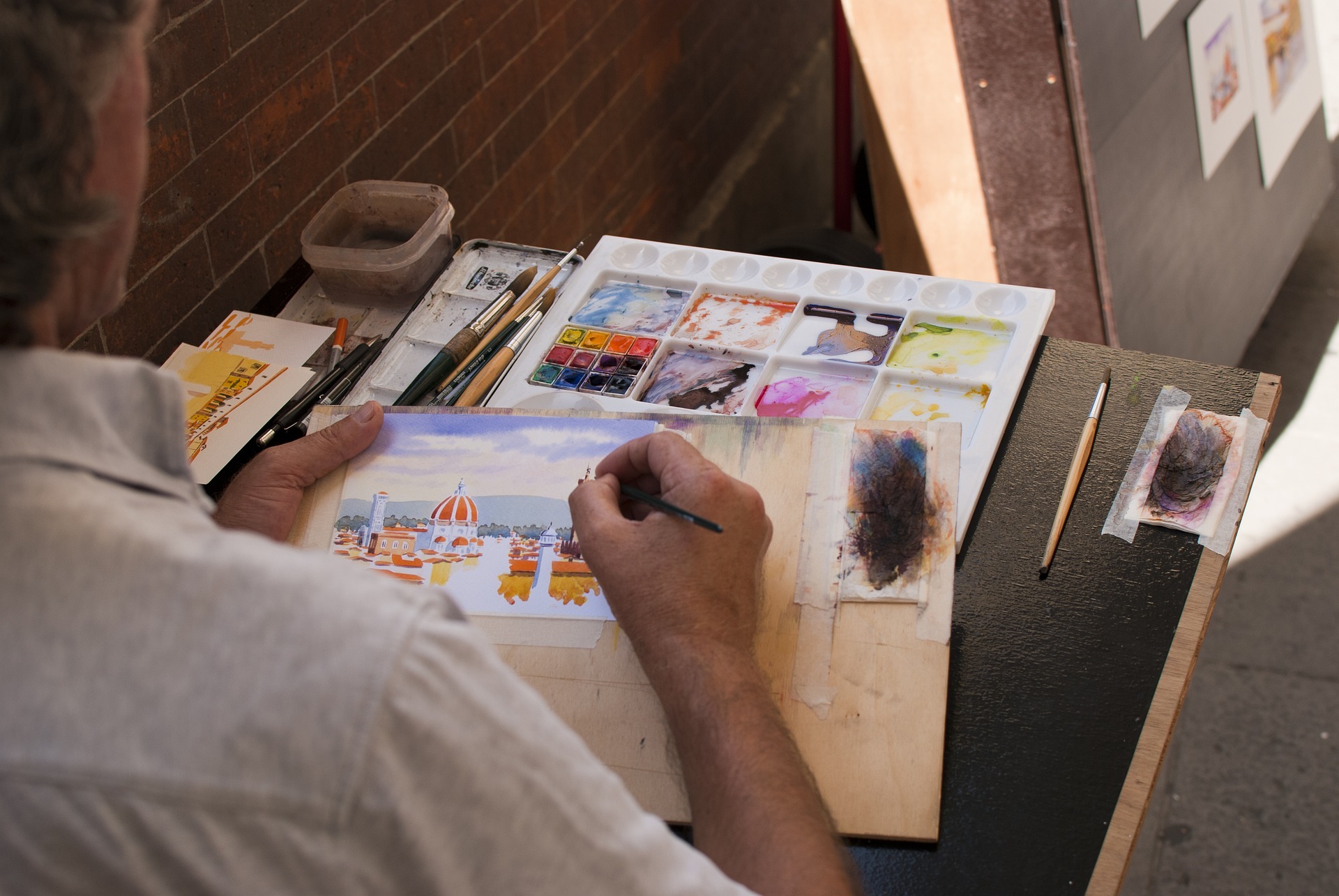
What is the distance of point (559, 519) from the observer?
1.14 meters

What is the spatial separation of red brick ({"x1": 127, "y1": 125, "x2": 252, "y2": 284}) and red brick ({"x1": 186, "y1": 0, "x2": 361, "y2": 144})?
3cm

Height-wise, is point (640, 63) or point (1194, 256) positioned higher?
point (640, 63)

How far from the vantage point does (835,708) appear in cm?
99

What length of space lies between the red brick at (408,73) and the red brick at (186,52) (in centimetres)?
42

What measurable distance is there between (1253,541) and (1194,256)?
69cm

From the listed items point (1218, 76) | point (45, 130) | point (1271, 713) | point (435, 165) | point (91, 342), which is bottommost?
point (1271, 713)

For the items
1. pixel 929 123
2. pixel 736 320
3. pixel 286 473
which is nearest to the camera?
pixel 286 473

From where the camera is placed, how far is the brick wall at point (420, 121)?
158cm

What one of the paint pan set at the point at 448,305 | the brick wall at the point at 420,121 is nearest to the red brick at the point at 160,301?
the brick wall at the point at 420,121

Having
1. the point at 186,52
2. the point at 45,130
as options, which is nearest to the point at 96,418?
the point at 45,130

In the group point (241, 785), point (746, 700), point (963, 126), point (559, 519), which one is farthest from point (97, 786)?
point (963, 126)

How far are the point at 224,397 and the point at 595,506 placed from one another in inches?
22.9

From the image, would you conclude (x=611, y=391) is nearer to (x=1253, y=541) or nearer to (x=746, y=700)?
(x=746, y=700)

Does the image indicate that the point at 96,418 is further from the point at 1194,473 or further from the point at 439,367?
the point at 1194,473
